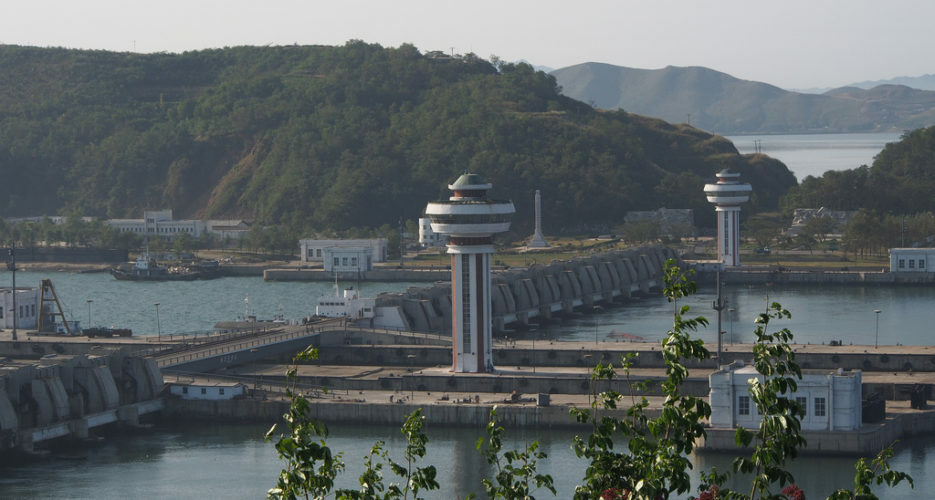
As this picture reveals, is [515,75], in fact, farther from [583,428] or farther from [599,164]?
[583,428]

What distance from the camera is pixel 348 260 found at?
9544 centimetres

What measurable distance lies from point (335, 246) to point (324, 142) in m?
38.4

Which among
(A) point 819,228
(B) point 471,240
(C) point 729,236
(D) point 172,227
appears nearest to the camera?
(B) point 471,240

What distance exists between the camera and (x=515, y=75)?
493 ft

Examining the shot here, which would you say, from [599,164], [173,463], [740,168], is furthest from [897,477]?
[740,168]

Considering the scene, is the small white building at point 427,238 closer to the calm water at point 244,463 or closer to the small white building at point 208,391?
the calm water at point 244,463

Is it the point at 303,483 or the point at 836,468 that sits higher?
the point at 303,483

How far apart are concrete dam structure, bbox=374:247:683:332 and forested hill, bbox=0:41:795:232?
109 feet

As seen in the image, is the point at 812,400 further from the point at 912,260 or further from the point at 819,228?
the point at 819,228

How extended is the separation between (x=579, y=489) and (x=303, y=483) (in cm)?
245

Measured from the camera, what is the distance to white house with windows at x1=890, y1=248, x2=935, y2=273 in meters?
86.9

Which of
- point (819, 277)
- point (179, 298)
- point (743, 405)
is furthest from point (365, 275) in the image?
point (743, 405)

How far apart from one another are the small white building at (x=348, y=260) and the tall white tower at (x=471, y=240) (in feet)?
159

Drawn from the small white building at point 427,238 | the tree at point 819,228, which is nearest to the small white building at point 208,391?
the small white building at point 427,238
